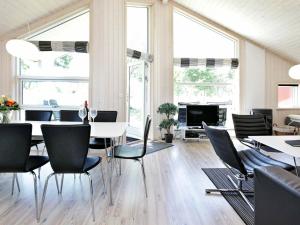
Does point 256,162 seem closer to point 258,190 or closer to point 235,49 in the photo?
point 258,190

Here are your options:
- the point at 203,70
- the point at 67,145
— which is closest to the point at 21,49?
the point at 67,145

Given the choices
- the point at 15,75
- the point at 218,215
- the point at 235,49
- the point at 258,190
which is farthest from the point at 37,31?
the point at 258,190

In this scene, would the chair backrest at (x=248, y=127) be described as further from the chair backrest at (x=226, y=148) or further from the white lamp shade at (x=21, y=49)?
the white lamp shade at (x=21, y=49)

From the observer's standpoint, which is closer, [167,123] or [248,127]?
[248,127]

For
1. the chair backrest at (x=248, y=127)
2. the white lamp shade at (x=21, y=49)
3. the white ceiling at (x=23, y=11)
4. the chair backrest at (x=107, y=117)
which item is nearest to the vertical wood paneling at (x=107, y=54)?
the white ceiling at (x=23, y=11)

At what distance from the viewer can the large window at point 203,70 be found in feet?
21.2

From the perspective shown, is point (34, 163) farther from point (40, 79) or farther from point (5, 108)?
point (40, 79)

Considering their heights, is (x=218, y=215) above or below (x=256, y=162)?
below

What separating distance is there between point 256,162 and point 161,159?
1.98 m

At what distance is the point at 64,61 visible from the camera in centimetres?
563

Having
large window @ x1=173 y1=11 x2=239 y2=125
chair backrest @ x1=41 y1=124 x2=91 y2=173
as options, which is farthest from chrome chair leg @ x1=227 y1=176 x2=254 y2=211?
large window @ x1=173 y1=11 x2=239 y2=125

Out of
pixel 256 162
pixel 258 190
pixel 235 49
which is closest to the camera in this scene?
pixel 258 190

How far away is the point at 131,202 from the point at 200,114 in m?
3.90

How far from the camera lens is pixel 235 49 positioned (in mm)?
6582
